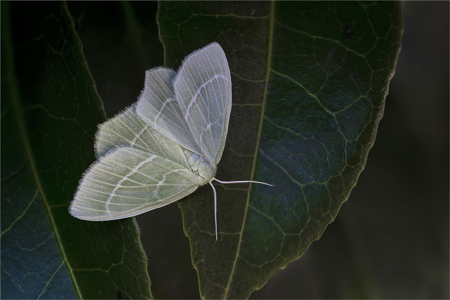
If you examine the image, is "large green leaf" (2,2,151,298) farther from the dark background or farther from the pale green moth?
the dark background

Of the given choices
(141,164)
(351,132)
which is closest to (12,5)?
(141,164)

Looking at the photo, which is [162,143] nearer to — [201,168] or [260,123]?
[201,168]

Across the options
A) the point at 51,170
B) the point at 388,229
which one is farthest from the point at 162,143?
the point at 388,229

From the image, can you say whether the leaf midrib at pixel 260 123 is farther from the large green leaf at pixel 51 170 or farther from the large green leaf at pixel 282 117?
the large green leaf at pixel 51 170

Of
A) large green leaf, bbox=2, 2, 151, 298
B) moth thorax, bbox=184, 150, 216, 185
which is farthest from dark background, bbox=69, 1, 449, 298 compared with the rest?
large green leaf, bbox=2, 2, 151, 298

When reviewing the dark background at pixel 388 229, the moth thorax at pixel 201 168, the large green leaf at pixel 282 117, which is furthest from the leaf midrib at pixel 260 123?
the dark background at pixel 388 229
